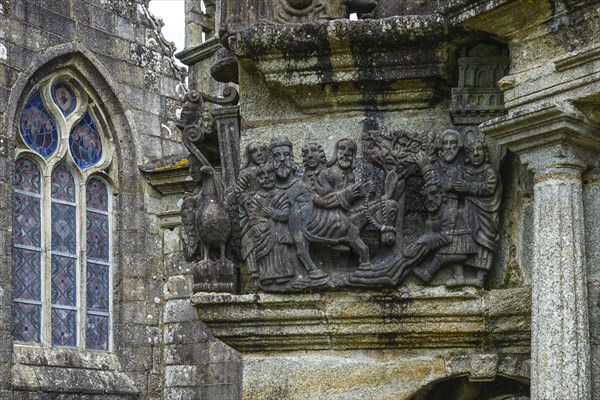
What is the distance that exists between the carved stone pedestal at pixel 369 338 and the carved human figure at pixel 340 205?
0.21 meters

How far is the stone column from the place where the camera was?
4820 millimetres

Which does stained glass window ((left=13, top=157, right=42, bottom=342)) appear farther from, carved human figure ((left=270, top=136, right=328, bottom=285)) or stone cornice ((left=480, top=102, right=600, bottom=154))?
stone cornice ((left=480, top=102, right=600, bottom=154))

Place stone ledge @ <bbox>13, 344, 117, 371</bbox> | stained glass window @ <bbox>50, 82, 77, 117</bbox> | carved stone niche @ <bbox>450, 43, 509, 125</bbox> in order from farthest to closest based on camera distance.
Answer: stained glass window @ <bbox>50, 82, 77, 117</bbox>
stone ledge @ <bbox>13, 344, 117, 371</bbox>
carved stone niche @ <bbox>450, 43, 509, 125</bbox>

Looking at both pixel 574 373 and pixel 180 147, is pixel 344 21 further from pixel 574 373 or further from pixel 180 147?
pixel 180 147

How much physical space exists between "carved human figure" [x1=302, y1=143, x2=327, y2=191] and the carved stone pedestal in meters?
0.47

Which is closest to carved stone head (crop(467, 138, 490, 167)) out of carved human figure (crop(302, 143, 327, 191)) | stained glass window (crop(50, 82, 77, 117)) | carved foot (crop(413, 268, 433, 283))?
carved foot (crop(413, 268, 433, 283))

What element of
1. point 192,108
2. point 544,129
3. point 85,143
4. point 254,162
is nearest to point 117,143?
point 85,143

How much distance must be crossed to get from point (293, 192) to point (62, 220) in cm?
762

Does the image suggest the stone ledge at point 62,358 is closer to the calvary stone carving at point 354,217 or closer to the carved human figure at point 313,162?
the calvary stone carving at point 354,217

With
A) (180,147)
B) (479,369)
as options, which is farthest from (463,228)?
(180,147)

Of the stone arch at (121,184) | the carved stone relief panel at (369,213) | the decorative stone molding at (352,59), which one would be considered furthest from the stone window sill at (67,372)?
the decorative stone molding at (352,59)

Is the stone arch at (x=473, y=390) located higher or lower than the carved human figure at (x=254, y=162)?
lower

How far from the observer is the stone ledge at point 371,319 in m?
5.33

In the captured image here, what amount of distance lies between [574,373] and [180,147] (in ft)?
32.0
